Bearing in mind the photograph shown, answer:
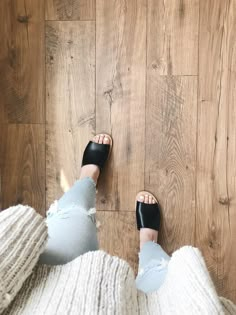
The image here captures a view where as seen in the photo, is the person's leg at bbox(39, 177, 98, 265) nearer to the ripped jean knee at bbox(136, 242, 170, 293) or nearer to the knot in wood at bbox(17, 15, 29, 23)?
the ripped jean knee at bbox(136, 242, 170, 293)

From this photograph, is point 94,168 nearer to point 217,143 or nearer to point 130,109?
point 130,109

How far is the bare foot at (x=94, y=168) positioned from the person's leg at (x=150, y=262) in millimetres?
159

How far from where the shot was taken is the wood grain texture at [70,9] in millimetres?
1204

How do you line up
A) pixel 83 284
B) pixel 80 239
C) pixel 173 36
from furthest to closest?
pixel 173 36
pixel 80 239
pixel 83 284

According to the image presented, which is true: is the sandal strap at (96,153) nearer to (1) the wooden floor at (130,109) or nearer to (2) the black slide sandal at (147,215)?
(1) the wooden floor at (130,109)

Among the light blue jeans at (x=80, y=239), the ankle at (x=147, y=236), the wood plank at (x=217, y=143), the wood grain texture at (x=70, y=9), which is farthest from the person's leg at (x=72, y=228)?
the wood grain texture at (x=70, y=9)

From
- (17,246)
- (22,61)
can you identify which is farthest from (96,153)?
(17,246)

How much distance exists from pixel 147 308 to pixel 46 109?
0.81 m

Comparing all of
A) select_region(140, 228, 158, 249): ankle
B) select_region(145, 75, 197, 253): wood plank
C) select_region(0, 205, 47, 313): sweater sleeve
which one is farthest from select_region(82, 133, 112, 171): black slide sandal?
select_region(0, 205, 47, 313): sweater sleeve

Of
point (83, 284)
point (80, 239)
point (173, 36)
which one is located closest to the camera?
point (83, 284)

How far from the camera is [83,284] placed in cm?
55

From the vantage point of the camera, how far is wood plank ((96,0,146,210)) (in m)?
1.20

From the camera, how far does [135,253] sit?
1248 millimetres

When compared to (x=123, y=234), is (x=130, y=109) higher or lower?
higher
